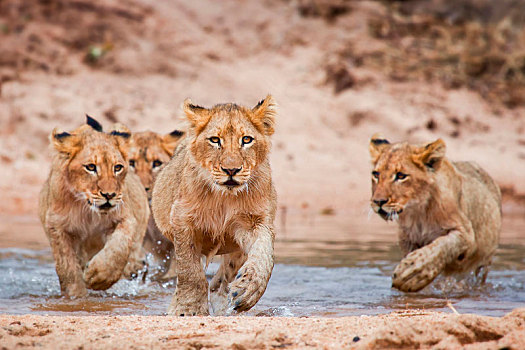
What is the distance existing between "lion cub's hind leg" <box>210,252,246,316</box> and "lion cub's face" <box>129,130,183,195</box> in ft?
7.63

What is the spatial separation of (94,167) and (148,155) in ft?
6.28

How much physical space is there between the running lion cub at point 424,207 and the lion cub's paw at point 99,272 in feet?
7.57

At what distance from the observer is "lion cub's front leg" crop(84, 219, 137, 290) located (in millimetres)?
5891

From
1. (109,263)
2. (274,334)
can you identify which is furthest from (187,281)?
(274,334)

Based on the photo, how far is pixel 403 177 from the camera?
688cm

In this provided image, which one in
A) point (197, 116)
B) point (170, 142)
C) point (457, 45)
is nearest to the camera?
point (197, 116)

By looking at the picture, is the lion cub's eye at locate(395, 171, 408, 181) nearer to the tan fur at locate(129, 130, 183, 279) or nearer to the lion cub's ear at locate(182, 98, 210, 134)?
the lion cub's ear at locate(182, 98, 210, 134)

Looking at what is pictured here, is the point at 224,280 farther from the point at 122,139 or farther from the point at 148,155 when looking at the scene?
the point at 148,155

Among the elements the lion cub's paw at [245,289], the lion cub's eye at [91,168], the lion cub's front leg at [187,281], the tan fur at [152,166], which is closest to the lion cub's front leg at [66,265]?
the lion cub's eye at [91,168]

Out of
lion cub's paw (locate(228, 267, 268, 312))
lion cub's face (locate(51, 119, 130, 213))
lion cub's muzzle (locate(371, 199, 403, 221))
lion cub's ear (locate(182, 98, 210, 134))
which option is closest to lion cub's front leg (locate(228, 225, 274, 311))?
lion cub's paw (locate(228, 267, 268, 312))

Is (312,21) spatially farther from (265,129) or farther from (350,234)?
(265,129)

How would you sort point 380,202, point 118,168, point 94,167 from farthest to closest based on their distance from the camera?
point 380,202 < point 118,168 < point 94,167

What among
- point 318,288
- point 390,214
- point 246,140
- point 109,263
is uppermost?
point 246,140

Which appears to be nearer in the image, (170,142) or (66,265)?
(66,265)
